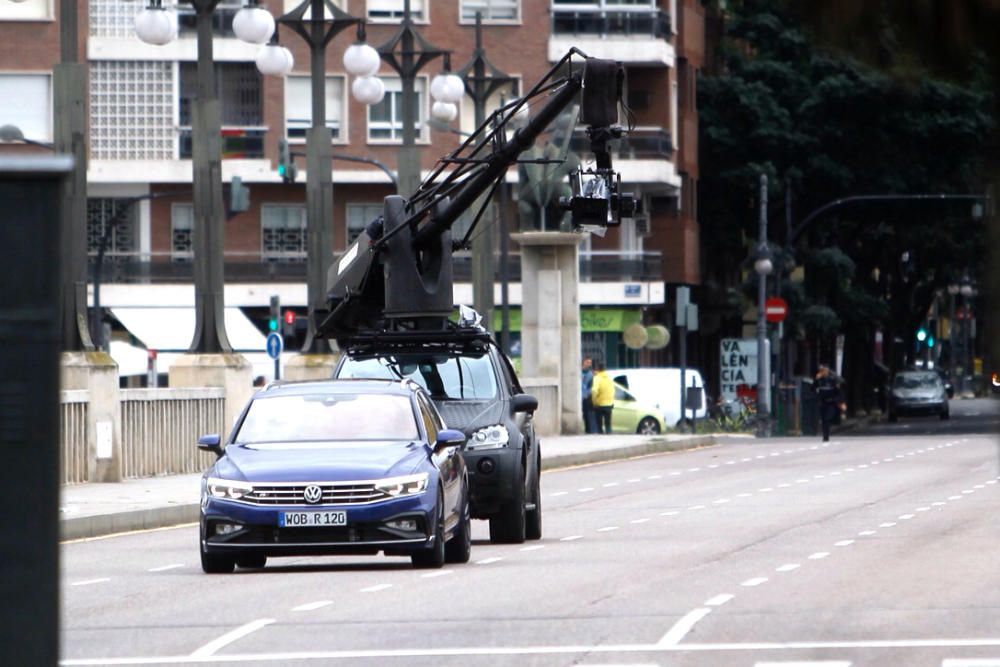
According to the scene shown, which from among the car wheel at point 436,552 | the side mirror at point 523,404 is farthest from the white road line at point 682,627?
the side mirror at point 523,404

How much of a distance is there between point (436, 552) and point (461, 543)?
78cm

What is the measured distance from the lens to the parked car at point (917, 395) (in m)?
76.5

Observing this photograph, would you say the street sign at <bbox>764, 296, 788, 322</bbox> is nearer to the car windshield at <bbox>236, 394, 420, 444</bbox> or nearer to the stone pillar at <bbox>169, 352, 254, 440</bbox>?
the stone pillar at <bbox>169, 352, 254, 440</bbox>

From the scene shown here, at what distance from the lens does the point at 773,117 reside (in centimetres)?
6881

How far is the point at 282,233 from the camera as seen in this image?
7275 cm

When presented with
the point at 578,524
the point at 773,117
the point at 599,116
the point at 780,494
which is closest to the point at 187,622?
the point at 578,524

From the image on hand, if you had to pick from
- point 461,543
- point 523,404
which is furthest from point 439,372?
point 461,543

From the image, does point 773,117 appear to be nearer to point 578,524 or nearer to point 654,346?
point 654,346

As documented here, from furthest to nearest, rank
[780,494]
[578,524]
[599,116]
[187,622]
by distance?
1. [780,494]
2. [599,116]
3. [578,524]
4. [187,622]

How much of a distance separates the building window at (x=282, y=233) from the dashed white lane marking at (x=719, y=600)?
57.2 meters

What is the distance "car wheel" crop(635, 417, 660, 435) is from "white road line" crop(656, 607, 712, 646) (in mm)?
44609

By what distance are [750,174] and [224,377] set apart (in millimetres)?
37197

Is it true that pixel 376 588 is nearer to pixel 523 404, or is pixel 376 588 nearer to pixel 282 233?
pixel 523 404

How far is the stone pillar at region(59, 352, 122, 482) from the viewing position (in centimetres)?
3014
